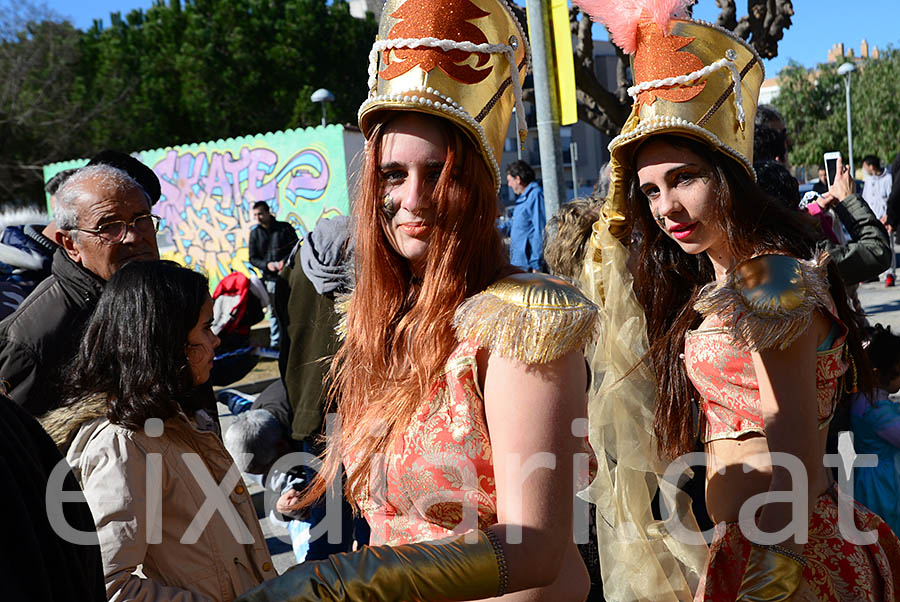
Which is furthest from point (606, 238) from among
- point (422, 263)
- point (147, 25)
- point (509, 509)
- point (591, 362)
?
point (147, 25)

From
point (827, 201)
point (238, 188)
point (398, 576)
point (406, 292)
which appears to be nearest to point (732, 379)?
point (406, 292)

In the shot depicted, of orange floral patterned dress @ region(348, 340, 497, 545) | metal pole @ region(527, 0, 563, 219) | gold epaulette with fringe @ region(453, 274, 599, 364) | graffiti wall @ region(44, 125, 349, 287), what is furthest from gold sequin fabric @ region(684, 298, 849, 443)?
graffiti wall @ region(44, 125, 349, 287)

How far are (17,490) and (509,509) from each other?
72 cm

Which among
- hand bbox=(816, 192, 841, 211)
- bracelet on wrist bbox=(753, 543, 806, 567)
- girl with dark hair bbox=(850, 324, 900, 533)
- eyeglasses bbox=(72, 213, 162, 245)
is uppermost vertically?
hand bbox=(816, 192, 841, 211)

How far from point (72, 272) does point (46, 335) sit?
0.27m

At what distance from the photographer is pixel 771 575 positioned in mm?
1709

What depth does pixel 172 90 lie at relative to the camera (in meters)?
27.1

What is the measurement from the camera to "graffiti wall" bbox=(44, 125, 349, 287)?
528 inches

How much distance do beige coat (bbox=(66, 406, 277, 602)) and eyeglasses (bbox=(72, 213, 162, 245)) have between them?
99 cm

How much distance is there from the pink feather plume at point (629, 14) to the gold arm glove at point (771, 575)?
4.31ft

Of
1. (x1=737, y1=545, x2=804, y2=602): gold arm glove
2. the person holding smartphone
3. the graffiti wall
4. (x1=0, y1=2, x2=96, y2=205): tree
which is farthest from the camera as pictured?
(x1=0, y1=2, x2=96, y2=205): tree

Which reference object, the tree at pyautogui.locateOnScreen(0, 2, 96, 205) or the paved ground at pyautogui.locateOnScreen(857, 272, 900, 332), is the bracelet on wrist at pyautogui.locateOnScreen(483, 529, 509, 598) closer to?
the paved ground at pyautogui.locateOnScreen(857, 272, 900, 332)

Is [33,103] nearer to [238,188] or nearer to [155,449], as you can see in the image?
[238,188]

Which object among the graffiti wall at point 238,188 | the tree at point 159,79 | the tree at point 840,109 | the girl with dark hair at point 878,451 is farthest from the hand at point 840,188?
the tree at point 840,109
